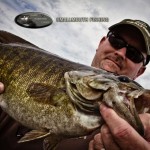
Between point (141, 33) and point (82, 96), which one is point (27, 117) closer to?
point (82, 96)

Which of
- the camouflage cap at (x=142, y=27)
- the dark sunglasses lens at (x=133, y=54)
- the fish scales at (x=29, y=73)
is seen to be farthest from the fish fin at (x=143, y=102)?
the camouflage cap at (x=142, y=27)

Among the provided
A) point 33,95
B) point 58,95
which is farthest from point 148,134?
point 33,95

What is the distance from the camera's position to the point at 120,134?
2.73 meters

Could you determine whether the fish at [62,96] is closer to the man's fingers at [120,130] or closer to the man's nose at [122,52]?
the man's fingers at [120,130]

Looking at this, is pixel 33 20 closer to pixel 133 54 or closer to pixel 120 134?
pixel 133 54

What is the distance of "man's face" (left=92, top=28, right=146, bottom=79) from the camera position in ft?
20.9

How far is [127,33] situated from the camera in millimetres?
6730

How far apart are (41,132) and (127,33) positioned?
14.0 feet

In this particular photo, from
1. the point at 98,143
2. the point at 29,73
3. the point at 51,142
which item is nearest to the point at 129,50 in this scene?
the point at 29,73

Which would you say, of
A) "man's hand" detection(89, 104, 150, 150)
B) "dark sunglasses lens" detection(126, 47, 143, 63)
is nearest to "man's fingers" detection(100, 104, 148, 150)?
"man's hand" detection(89, 104, 150, 150)

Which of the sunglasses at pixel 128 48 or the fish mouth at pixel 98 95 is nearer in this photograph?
the fish mouth at pixel 98 95

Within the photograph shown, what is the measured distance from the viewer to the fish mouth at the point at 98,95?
2.67 metres

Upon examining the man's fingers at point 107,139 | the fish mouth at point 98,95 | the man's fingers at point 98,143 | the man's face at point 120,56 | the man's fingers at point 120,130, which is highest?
the fish mouth at point 98,95

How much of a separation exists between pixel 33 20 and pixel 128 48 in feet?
7.24
